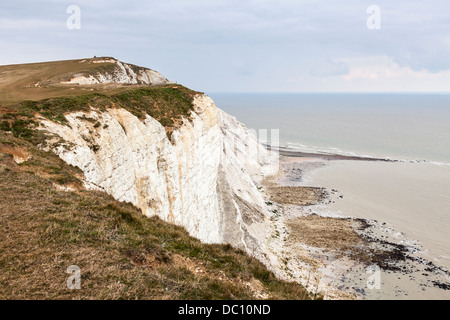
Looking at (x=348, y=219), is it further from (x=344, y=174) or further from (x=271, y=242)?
(x=344, y=174)

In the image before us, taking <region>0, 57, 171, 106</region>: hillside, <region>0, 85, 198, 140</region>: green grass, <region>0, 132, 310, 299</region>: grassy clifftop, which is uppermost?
<region>0, 57, 171, 106</region>: hillside

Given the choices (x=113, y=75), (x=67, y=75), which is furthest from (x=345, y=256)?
(x=113, y=75)

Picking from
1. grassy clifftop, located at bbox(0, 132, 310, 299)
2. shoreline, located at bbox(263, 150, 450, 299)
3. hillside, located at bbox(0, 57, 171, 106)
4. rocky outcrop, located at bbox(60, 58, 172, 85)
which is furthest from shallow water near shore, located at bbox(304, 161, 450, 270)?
rocky outcrop, located at bbox(60, 58, 172, 85)

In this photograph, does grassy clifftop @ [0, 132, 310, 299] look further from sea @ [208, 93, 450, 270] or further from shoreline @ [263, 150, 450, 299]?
sea @ [208, 93, 450, 270]

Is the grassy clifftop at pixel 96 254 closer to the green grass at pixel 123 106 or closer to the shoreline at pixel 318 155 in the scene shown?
the green grass at pixel 123 106

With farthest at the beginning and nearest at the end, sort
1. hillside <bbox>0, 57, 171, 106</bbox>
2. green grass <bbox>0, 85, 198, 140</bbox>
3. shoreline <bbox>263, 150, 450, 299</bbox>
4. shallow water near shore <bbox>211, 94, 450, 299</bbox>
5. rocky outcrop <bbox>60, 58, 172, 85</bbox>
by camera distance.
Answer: rocky outcrop <bbox>60, 58, 172, 85</bbox>
shallow water near shore <bbox>211, 94, 450, 299</bbox>
hillside <bbox>0, 57, 171, 106</bbox>
shoreline <bbox>263, 150, 450, 299</bbox>
green grass <bbox>0, 85, 198, 140</bbox>

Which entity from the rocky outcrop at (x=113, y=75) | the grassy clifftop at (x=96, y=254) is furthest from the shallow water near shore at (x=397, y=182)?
the rocky outcrop at (x=113, y=75)

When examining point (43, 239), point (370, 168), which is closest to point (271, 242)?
point (43, 239)
